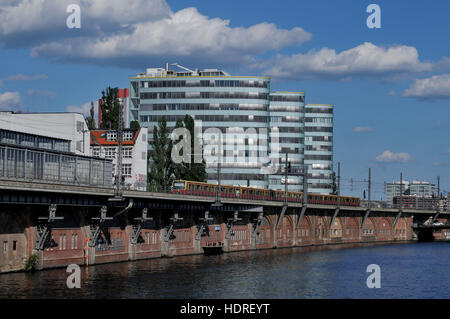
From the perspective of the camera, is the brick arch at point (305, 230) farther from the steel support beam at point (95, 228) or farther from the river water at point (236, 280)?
the steel support beam at point (95, 228)

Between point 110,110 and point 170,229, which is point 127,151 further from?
point 170,229

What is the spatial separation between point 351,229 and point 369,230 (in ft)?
34.4

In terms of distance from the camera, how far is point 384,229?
7741 inches

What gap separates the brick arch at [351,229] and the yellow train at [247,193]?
4.07 m

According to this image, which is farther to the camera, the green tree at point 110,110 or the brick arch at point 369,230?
the brick arch at point 369,230

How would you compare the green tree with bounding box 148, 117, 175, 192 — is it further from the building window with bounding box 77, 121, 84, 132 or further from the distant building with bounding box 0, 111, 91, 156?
the building window with bounding box 77, 121, 84, 132

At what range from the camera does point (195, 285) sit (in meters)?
73.6

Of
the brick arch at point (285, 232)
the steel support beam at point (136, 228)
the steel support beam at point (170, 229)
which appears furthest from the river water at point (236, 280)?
the brick arch at point (285, 232)

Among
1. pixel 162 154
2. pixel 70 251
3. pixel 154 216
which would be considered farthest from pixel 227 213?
pixel 70 251

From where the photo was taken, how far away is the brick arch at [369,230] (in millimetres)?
187875

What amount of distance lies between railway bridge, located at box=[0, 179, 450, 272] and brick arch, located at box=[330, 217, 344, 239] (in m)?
0.86

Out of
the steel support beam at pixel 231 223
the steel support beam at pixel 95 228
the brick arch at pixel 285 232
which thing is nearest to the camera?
the steel support beam at pixel 95 228
